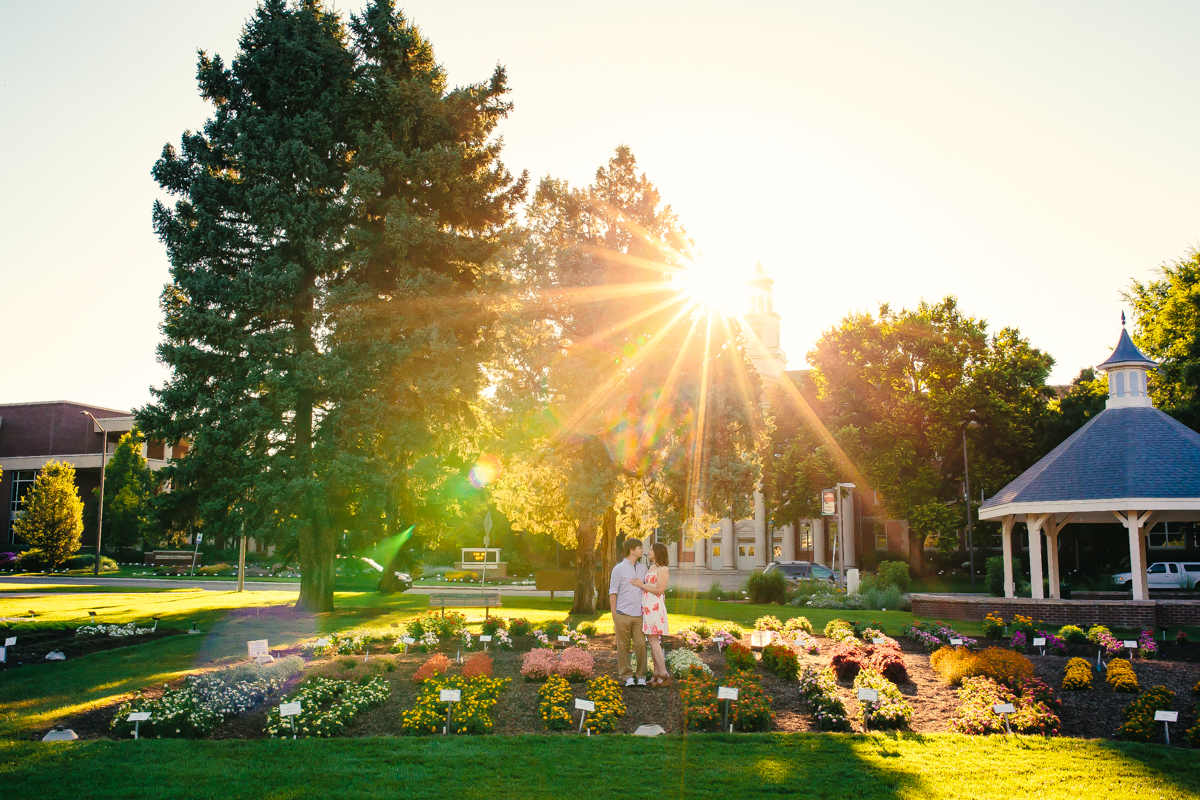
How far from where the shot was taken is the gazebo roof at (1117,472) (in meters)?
20.0

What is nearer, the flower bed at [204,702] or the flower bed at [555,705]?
the flower bed at [204,702]

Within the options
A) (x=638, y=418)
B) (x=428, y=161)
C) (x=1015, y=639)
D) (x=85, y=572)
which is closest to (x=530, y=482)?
(x=638, y=418)

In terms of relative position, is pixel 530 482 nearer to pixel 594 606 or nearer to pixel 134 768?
pixel 594 606

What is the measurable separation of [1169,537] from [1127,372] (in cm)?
3479

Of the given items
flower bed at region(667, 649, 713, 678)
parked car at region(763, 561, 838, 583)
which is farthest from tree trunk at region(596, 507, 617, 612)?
parked car at region(763, 561, 838, 583)

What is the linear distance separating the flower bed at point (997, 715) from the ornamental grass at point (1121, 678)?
2321 millimetres

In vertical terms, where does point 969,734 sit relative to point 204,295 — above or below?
below

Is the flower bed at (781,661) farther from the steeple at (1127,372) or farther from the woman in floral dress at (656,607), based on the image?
the steeple at (1127,372)

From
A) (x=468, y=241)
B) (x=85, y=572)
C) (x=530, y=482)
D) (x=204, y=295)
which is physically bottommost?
(x=85, y=572)

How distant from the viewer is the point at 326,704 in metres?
9.59

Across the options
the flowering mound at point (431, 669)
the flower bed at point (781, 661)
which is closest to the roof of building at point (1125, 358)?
the flower bed at point (781, 661)

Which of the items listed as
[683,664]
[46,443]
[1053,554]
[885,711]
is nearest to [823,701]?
[885,711]

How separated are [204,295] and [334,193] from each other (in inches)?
187

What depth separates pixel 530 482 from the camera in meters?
23.0
